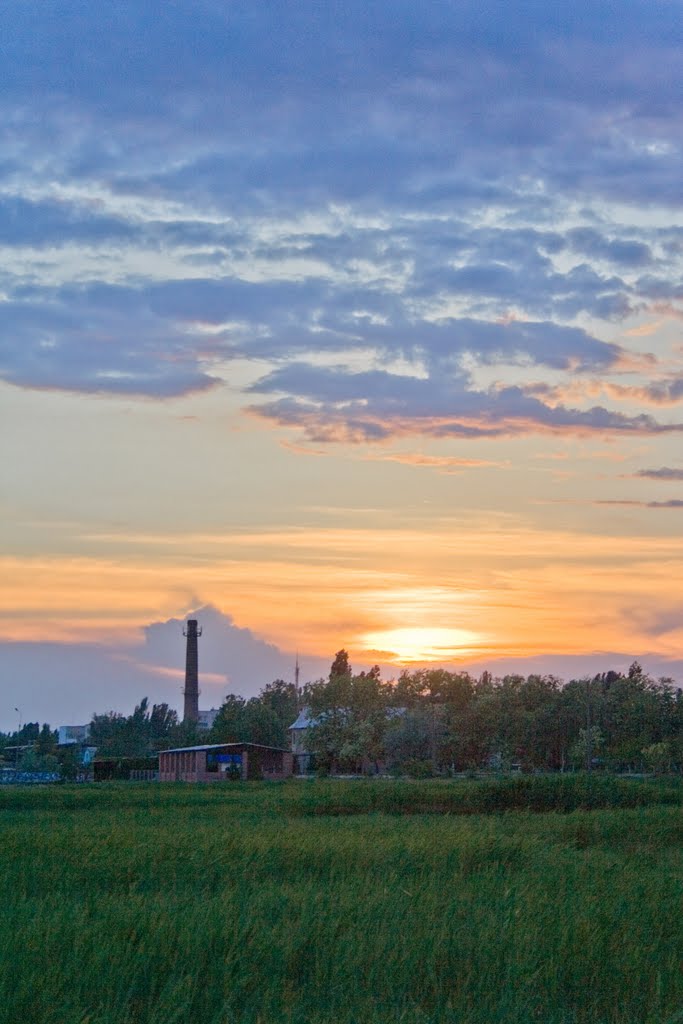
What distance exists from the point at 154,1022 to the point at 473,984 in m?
3.02

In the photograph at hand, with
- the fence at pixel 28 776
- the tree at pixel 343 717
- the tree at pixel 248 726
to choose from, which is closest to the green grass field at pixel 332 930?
the fence at pixel 28 776

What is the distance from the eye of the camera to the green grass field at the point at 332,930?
8641mm

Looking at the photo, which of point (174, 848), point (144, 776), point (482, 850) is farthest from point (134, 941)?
point (144, 776)

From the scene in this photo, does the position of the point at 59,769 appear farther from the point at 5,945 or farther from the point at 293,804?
the point at 5,945

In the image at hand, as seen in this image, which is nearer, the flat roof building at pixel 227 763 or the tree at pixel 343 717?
the flat roof building at pixel 227 763

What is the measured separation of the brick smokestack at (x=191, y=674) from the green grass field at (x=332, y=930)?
256ft

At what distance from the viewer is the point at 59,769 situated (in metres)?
74.9

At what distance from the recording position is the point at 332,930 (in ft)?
34.9

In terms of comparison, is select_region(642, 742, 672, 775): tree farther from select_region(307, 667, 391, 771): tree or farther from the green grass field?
the green grass field

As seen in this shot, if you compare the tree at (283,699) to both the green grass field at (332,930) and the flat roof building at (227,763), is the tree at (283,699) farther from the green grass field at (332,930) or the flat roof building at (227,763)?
the green grass field at (332,930)

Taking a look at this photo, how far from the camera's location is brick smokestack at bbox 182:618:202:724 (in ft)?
322

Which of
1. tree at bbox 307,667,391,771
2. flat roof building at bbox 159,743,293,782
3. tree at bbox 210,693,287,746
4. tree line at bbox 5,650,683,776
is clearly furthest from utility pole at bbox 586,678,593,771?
tree at bbox 210,693,287,746

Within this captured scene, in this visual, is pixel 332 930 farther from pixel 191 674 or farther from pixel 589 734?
pixel 191 674

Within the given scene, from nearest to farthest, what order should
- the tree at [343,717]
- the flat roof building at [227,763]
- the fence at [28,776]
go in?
the flat roof building at [227,763] → the fence at [28,776] → the tree at [343,717]
